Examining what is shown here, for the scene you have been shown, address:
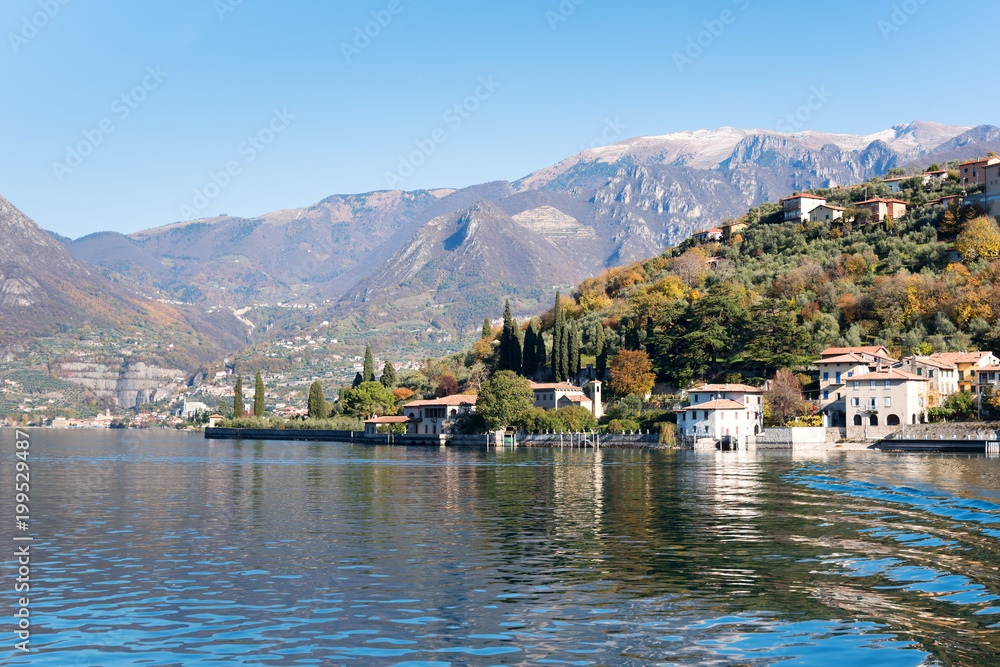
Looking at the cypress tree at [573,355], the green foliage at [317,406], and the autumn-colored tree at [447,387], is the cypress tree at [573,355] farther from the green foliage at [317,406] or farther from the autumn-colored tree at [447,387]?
the green foliage at [317,406]

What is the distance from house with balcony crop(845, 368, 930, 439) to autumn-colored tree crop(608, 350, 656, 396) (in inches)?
990

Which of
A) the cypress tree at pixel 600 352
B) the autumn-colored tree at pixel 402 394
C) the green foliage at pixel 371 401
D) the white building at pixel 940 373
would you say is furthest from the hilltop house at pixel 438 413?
the white building at pixel 940 373

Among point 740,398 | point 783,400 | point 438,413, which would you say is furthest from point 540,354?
point 783,400

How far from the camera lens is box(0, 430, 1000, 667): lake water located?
52.4 feet

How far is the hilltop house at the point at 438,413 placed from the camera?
4776 inches

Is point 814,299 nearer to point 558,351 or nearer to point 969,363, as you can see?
point 969,363

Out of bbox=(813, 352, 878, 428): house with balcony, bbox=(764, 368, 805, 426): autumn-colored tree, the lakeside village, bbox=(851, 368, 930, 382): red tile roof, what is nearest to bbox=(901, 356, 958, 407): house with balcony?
the lakeside village

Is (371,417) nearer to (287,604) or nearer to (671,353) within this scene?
(671,353)

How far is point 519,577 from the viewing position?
72.3ft

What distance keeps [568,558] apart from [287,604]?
851 cm

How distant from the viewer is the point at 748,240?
153000 mm

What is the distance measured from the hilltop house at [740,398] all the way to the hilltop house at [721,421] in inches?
4.2

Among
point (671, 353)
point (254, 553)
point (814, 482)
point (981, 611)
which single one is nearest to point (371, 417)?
point (671, 353)

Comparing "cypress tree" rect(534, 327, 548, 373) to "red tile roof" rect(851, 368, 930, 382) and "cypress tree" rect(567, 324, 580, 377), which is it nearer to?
"cypress tree" rect(567, 324, 580, 377)
